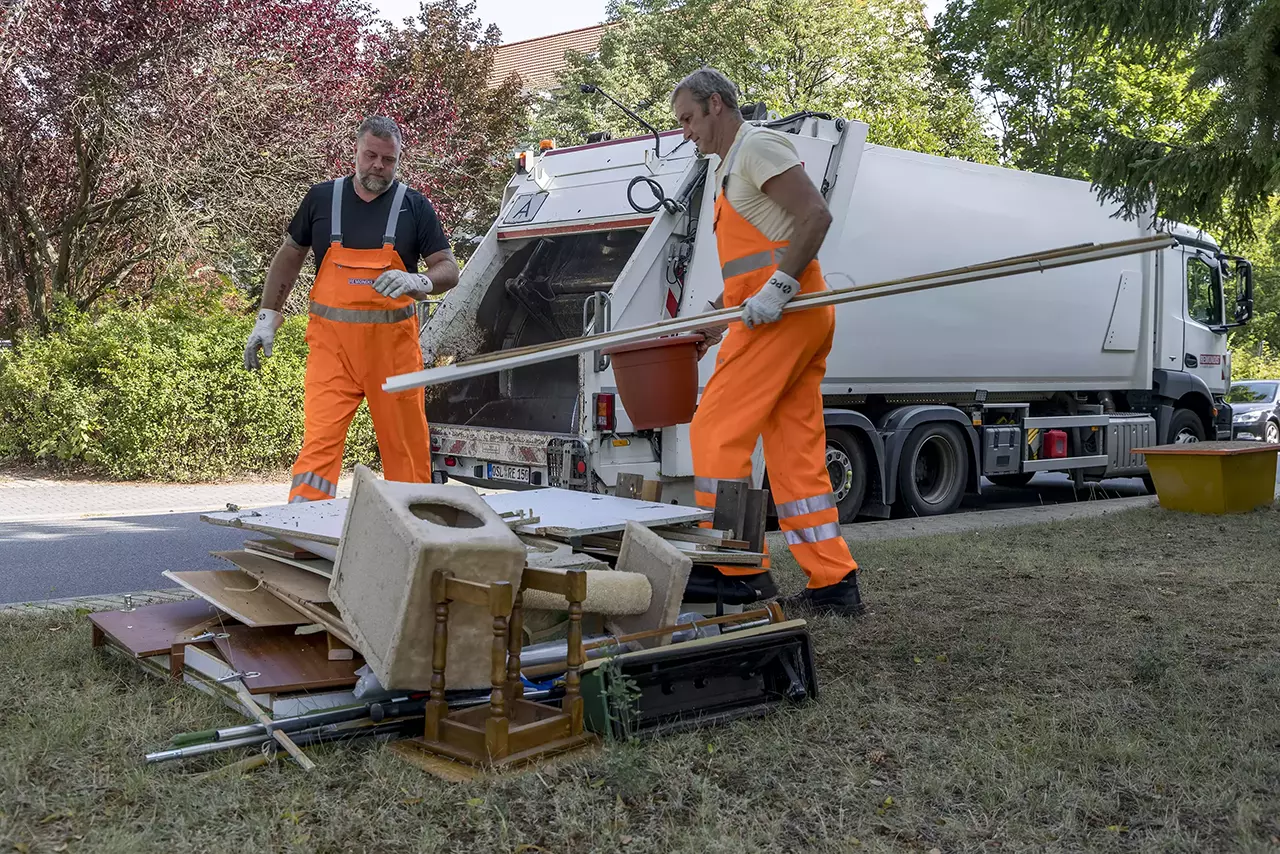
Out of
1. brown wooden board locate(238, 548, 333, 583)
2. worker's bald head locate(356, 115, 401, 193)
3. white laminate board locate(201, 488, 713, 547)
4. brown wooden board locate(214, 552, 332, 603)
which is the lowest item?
brown wooden board locate(214, 552, 332, 603)

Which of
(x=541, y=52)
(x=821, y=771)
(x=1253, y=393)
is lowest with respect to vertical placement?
(x=821, y=771)

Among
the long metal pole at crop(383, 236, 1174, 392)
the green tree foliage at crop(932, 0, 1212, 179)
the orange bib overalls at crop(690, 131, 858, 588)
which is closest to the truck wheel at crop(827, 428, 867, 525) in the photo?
the orange bib overalls at crop(690, 131, 858, 588)

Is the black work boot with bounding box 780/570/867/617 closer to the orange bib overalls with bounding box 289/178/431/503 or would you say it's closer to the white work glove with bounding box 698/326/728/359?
the white work glove with bounding box 698/326/728/359

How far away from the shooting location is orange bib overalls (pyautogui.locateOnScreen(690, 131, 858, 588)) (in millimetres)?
4199

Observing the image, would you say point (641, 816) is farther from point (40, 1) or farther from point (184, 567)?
point (40, 1)

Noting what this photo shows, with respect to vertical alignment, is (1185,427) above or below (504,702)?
above

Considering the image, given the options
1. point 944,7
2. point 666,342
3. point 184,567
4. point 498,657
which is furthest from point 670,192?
point 944,7

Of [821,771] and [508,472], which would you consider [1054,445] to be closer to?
[508,472]

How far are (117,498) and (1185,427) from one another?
959 cm

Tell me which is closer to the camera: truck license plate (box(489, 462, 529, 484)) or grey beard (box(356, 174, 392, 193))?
grey beard (box(356, 174, 392, 193))

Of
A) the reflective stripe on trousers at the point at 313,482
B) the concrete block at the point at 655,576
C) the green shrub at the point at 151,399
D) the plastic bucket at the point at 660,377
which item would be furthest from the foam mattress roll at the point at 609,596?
the green shrub at the point at 151,399

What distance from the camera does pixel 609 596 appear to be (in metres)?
3.38

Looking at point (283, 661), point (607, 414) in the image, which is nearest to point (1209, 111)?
point (607, 414)

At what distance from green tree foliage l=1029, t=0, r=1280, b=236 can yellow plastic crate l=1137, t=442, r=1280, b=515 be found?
1689 millimetres
